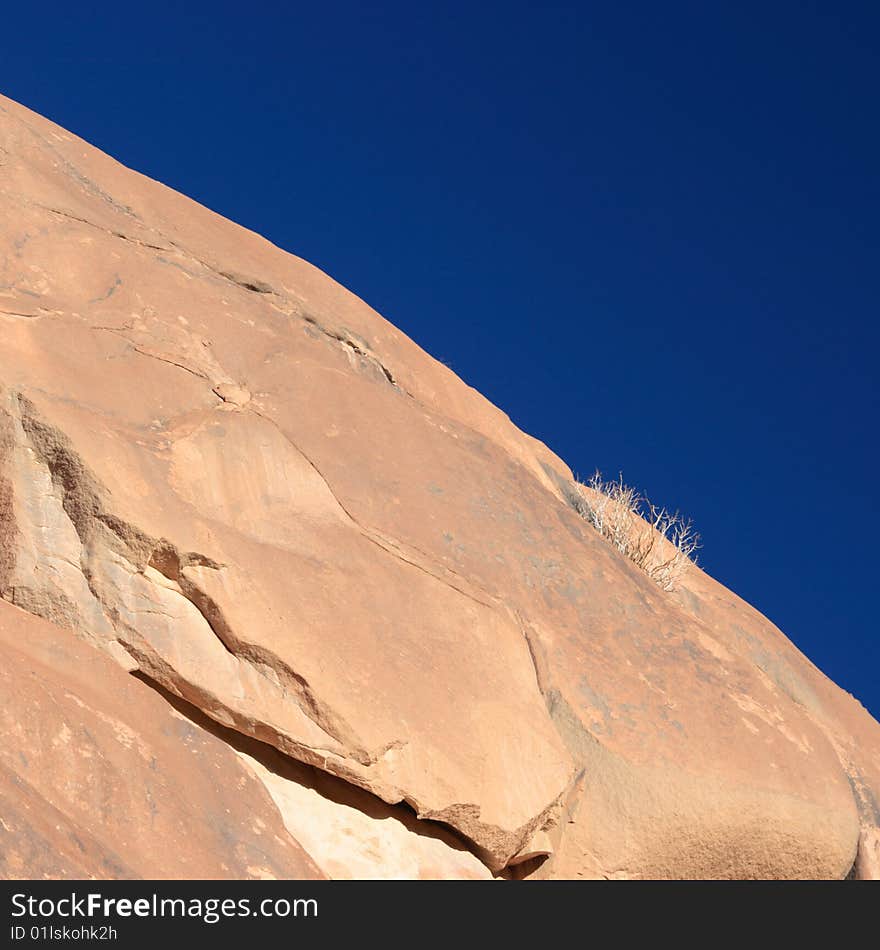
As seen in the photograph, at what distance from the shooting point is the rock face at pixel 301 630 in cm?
506

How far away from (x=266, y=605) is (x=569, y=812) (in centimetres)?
178

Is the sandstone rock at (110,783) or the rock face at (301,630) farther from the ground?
the rock face at (301,630)

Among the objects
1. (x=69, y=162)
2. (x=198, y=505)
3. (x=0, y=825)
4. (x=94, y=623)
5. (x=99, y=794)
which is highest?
(x=69, y=162)

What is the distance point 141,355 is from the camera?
631 cm

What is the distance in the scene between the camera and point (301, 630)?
219 inches

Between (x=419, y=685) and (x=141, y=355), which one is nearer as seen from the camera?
(x=419, y=685)

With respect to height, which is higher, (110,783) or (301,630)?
(301,630)

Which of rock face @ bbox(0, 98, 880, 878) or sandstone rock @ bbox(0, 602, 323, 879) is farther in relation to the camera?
rock face @ bbox(0, 98, 880, 878)

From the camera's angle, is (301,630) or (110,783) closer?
(110,783)

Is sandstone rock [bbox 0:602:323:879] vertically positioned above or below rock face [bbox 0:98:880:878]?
below

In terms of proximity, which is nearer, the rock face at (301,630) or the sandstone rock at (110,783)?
the sandstone rock at (110,783)

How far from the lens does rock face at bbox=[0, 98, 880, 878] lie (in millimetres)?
5059
